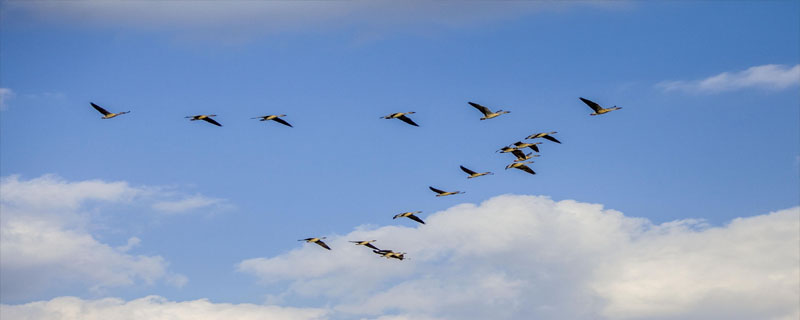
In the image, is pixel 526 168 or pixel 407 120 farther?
pixel 526 168

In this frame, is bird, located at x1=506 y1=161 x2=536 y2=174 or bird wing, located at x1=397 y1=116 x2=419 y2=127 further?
bird, located at x1=506 y1=161 x2=536 y2=174

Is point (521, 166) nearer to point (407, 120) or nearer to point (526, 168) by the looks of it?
point (526, 168)

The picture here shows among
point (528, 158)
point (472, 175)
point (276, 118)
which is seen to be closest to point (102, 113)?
point (276, 118)

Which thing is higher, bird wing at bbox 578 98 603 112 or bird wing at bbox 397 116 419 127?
bird wing at bbox 578 98 603 112

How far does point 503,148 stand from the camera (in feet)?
570

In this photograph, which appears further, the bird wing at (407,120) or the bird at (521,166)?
the bird at (521,166)

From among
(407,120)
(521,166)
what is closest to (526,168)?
(521,166)

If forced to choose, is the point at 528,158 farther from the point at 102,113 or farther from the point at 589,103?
the point at 102,113

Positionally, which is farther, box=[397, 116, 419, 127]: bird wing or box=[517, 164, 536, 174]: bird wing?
box=[517, 164, 536, 174]: bird wing

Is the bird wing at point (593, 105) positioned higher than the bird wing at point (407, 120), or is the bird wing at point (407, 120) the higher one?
the bird wing at point (593, 105)

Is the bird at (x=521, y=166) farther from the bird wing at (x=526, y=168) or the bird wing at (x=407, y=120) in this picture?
the bird wing at (x=407, y=120)

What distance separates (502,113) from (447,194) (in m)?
18.5

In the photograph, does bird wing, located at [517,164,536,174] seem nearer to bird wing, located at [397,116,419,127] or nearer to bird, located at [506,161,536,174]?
bird, located at [506,161,536,174]

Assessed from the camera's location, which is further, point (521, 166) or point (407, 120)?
point (521, 166)
